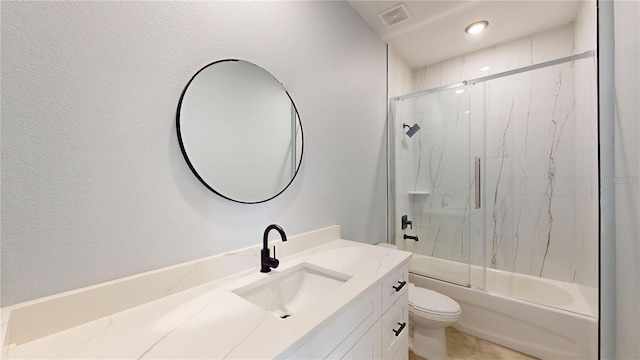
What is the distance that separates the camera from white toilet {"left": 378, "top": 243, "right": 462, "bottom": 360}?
1543 millimetres

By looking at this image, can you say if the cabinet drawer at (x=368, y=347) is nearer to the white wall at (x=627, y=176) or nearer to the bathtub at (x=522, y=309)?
the white wall at (x=627, y=176)

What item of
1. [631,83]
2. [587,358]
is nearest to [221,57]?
[631,83]

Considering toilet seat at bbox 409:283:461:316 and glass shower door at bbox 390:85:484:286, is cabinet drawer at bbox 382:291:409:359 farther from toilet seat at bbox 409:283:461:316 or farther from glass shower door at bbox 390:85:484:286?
glass shower door at bbox 390:85:484:286

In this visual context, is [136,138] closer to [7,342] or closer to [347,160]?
[7,342]

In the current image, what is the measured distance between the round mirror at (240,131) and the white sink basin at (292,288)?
14.7 inches

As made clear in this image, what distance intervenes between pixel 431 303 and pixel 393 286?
75cm

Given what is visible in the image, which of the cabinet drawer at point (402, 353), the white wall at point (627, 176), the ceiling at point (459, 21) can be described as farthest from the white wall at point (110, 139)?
the white wall at point (627, 176)

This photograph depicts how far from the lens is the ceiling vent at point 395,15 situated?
1772 millimetres

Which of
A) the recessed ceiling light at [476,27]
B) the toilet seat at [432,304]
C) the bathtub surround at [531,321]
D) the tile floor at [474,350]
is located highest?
the recessed ceiling light at [476,27]

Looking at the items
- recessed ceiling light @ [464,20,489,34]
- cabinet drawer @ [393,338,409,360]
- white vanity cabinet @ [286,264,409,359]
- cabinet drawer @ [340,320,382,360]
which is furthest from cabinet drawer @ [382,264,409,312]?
recessed ceiling light @ [464,20,489,34]

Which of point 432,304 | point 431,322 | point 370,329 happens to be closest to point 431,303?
point 432,304

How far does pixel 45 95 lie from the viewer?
0.64 metres

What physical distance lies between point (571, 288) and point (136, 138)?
2.99 meters

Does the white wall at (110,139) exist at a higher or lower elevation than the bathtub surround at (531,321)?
higher
